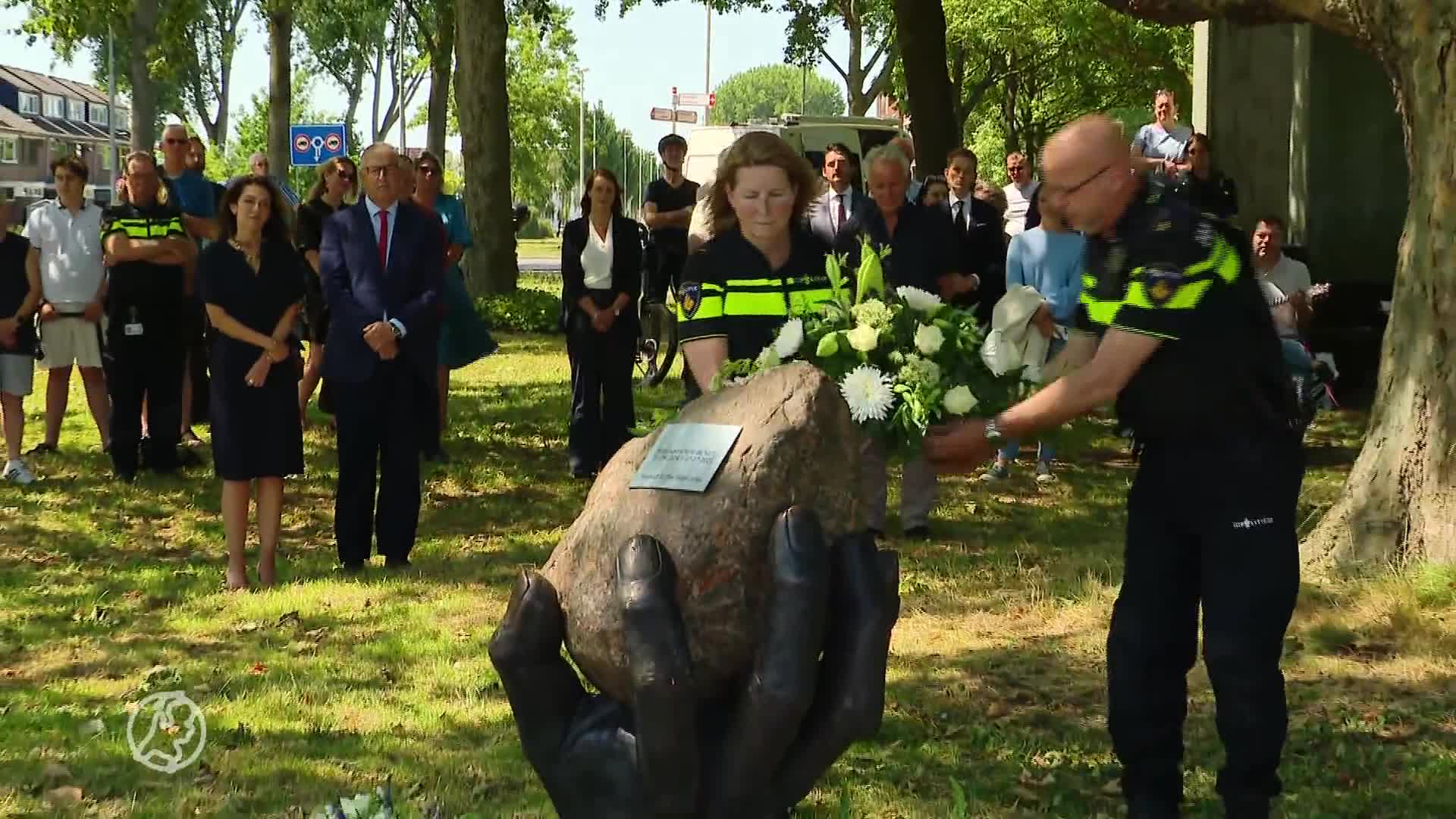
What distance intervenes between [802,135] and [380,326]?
77.2 feet

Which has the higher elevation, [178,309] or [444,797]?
[178,309]

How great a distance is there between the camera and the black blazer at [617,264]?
12.0 meters

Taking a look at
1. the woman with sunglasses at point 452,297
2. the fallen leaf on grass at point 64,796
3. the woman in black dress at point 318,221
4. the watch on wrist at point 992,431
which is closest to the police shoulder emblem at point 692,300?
the watch on wrist at point 992,431

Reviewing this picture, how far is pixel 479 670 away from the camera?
7273 millimetres

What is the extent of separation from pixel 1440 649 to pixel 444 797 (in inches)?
160

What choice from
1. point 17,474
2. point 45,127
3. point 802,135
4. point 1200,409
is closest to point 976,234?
point 17,474

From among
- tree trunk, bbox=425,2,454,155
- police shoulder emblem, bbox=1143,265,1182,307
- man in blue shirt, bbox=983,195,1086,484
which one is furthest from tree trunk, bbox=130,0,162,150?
police shoulder emblem, bbox=1143,265,1182,307

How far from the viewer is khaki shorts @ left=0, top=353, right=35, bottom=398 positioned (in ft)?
Answer: 38.6

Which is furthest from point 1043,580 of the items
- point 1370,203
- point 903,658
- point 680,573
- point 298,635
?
point 1370,203

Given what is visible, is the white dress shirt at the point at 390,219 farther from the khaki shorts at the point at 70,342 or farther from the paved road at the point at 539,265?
the paved road at the point at 539,265

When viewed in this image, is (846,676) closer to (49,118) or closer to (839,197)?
(839,197)

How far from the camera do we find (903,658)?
7.41m

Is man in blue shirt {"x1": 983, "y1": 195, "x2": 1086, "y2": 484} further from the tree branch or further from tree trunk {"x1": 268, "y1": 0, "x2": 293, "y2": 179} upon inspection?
tree trunk {"x1": 268, "y1": 0, "x2": 293, "y2": 179}

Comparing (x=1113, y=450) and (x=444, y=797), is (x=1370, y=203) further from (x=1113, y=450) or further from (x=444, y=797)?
(x=444, y=797)
